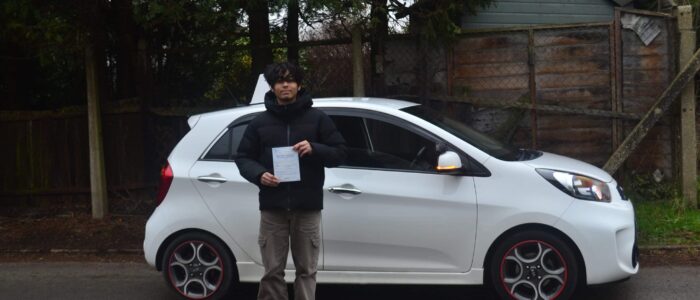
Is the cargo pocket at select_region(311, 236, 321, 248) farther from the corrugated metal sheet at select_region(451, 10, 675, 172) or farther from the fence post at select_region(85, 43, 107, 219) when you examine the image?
the fence post at select_region(85, 43, 107, 219)

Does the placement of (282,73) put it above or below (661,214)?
above

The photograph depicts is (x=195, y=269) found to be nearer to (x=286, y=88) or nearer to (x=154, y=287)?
(x=154, y=287)

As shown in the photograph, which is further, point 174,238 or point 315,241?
point 174,238

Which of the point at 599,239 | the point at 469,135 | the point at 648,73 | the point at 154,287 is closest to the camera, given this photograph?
the point at 599,239

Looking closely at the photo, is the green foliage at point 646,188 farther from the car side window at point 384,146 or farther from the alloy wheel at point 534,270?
the car side window at point 384,146

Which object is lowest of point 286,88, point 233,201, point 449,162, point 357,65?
point 233,201

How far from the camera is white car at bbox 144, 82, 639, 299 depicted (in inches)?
222

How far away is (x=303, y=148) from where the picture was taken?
495 cm

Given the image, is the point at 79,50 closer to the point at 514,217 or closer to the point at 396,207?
the point at 396,207

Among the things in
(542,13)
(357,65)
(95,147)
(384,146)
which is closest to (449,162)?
(384,146)

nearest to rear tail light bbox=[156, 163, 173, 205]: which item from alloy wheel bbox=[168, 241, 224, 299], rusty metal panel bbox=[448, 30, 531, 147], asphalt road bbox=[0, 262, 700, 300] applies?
alloy wheel bbox=[168, 241, 224, 299]

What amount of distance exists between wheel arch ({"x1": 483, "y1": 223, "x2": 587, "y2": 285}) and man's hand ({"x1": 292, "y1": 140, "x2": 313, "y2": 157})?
5.31 feet

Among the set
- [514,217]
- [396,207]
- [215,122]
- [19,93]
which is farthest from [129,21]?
[514,217]

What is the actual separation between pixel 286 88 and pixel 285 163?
0.48m
